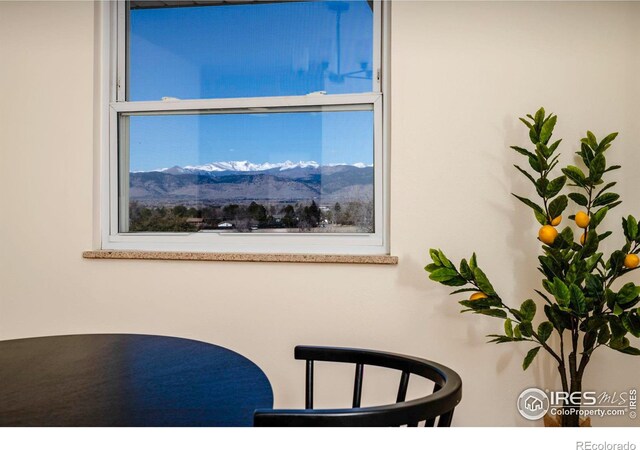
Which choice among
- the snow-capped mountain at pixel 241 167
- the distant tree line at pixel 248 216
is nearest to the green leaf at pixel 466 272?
the distant tree line at pixel 248 216

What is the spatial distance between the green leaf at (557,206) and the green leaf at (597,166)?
13cm

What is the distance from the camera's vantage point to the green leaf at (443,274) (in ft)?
6.37

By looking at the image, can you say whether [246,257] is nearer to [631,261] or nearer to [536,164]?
[536,164]

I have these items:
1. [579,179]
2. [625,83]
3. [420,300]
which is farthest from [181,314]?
[625,83]

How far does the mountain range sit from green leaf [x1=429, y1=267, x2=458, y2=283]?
0.65 meters

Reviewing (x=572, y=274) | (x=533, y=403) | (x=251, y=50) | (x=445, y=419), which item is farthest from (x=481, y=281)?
(x=251, y=50)

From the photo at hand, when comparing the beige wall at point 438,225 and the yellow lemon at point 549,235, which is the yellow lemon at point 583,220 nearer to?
the yellow lemon at point 549,235

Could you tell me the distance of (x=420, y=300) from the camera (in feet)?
7.50

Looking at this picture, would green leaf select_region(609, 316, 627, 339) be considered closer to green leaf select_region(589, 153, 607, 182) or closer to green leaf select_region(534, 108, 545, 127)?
green leaf select_region(589, 153, 607, 182)

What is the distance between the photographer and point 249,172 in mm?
2588

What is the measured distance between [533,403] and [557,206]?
0.85 metres

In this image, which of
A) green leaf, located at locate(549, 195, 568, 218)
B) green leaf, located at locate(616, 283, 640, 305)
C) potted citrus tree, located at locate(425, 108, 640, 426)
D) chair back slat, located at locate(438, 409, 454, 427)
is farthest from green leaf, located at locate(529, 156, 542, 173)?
chair back slat, located at locate(438, 409, 454, 427)

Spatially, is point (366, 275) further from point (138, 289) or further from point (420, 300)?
point (138, 289)

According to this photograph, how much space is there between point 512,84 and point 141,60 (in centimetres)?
175
